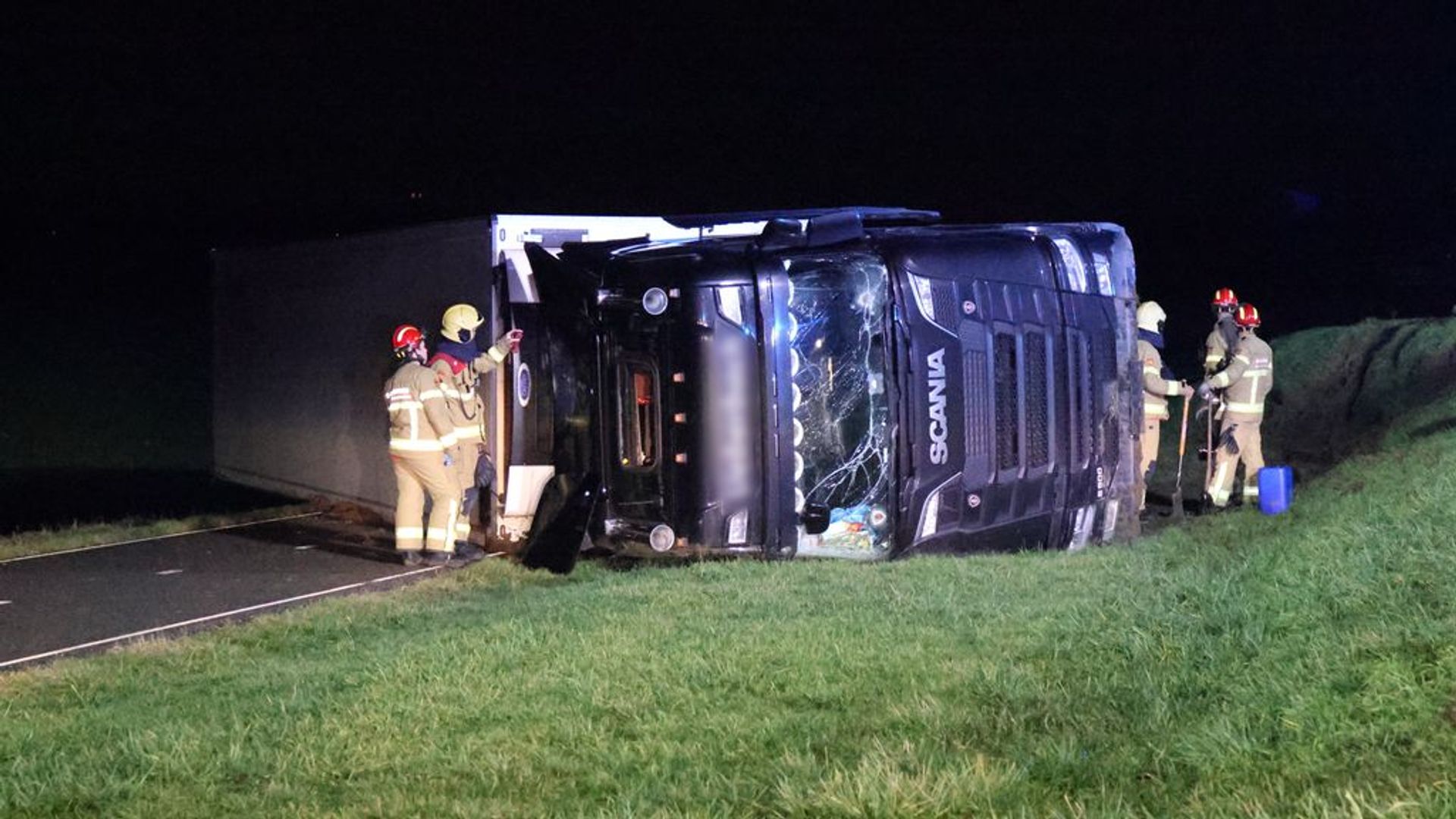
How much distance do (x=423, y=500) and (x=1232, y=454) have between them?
6.91m

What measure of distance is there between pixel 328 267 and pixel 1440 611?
9512 millimetres

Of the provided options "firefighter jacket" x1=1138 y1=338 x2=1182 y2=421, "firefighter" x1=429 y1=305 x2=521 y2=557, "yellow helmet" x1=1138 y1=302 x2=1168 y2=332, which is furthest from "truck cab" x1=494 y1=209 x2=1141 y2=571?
"yellow helmet" x1=1138 y1=302 x2=1168 y2=332

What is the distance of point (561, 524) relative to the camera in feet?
32.5

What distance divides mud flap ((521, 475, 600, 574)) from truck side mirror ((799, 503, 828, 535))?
1.30 meters

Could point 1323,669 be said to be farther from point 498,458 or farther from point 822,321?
point 498,458

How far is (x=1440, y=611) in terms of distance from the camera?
5793 millimetres

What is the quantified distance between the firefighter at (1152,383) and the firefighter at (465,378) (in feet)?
17.6

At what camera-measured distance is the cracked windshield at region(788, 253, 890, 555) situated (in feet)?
30.7

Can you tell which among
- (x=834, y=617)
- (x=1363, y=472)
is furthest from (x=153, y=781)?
(x=1363, y=472)

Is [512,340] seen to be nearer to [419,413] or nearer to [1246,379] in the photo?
[419,413]

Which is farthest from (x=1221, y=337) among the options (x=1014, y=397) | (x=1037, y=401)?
(x=1014, y=397)

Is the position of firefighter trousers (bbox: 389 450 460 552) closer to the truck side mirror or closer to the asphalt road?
the asphalt road

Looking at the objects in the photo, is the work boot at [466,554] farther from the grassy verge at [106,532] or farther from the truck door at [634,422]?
the grassy verge at [106,532]

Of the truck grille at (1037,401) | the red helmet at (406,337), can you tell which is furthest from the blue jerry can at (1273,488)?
the red helmet at (406,337)
